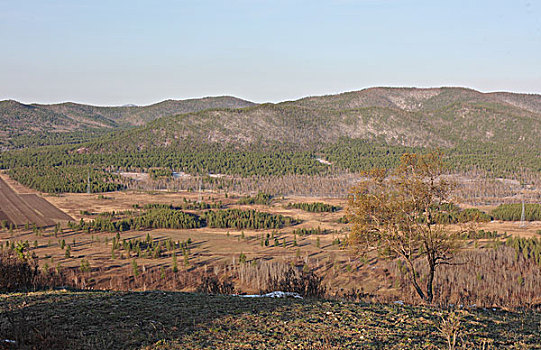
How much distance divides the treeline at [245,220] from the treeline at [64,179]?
138 feet

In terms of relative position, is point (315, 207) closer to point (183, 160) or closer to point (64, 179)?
point (64, 179)

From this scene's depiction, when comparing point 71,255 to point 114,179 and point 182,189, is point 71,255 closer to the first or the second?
point 182,189

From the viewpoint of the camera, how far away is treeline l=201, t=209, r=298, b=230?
202 feet

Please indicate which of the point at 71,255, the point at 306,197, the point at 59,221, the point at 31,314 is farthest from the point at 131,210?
the point at 31,314

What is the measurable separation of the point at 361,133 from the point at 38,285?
17756cm

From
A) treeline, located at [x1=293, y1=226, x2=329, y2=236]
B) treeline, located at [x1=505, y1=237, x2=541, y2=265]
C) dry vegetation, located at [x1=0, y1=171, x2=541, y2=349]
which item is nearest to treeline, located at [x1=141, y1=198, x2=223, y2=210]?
treeline, located at [x1=293, y1=226, x2=329, y2=236]

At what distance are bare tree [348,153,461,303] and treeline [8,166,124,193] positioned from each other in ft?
287

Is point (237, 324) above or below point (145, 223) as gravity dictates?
above

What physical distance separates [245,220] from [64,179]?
204ft

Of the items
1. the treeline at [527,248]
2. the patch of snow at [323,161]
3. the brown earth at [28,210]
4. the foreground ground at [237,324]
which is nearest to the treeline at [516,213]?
the treeline at [527,248]

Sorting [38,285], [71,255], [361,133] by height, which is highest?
[361,133]

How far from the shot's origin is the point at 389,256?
2083 centimetres

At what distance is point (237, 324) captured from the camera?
1097 cm

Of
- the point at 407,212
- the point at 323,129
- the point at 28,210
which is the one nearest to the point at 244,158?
the point at 323,129
